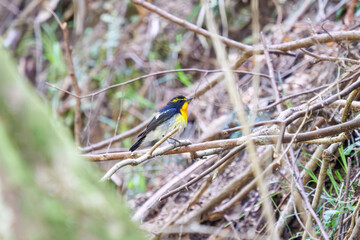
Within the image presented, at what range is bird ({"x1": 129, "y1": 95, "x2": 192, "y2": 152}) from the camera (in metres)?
5.26

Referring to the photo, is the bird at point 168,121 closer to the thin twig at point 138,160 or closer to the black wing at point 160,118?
the black wing at point 160,118

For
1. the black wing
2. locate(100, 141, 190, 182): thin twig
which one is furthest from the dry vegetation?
the black wing

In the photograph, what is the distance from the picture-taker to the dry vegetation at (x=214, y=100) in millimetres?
3564

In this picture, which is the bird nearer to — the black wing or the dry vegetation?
the black wing

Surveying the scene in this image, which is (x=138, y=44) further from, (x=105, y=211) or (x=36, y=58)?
(x=105, y=211)

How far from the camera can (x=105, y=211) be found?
4.76 feet

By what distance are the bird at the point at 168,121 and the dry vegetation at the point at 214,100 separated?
1.03 feet

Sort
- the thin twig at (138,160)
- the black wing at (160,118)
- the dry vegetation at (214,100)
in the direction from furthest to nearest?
the black wing at (160,118), the dry vegetation at (214,100), the thin twig at (138,160)

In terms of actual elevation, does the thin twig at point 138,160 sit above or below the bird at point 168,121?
above

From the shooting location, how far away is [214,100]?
6.85m

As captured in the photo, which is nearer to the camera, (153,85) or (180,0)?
(153,85)

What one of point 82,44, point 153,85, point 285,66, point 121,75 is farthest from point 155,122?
point 82,44

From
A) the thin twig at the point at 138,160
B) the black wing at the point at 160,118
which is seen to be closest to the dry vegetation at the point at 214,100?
the thin twig at the point at 138,160

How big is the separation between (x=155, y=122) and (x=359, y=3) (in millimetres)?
3220
